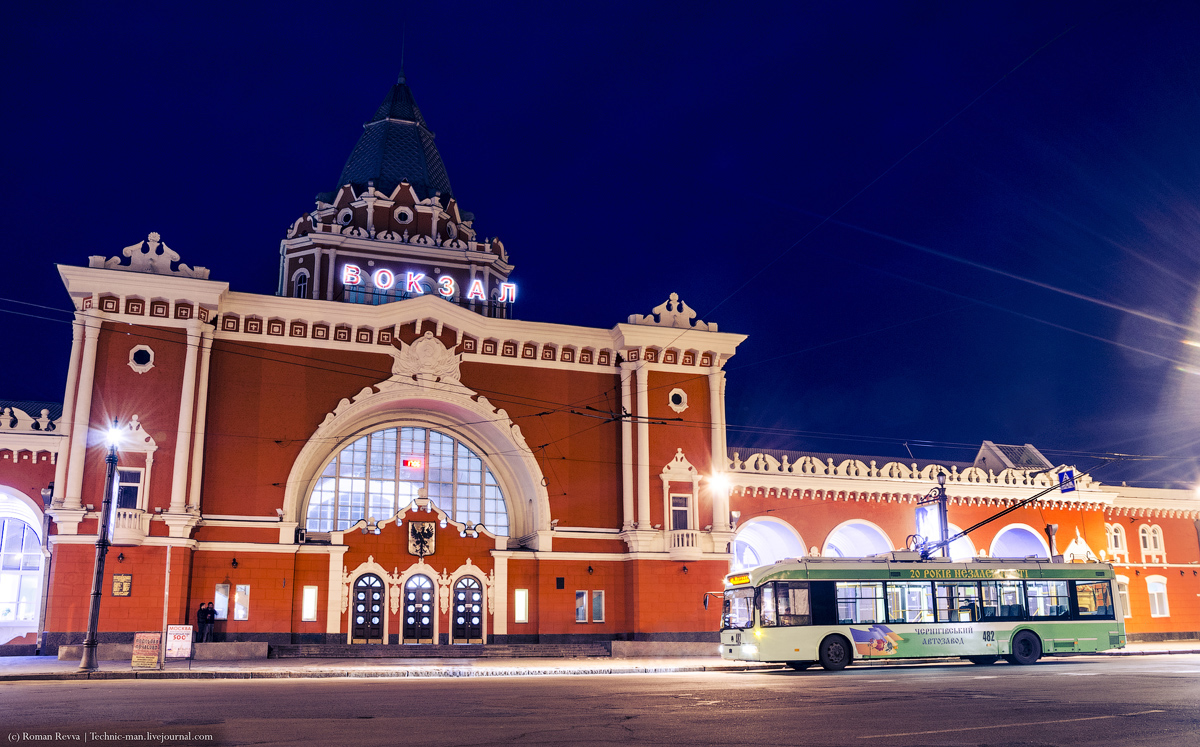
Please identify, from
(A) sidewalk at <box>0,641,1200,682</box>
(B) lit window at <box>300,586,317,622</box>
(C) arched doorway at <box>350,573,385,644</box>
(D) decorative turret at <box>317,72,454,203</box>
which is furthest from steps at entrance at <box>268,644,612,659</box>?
(D) decorative turret at <box>317,72,454,203</box>

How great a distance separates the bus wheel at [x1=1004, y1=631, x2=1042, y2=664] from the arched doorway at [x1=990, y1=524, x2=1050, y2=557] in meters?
17.1

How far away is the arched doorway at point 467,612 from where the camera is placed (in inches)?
1332

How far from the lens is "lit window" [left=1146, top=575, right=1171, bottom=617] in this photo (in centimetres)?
4534

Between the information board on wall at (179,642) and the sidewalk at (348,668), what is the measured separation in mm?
346

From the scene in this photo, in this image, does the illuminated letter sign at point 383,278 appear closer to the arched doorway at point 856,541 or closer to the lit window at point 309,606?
the lit window at point 309,606

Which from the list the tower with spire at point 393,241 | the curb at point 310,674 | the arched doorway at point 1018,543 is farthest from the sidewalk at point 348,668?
the arched doorway at point 1018,543

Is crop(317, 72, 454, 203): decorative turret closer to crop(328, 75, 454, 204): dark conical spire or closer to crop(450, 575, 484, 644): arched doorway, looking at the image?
crop(328, 75, 454, 204): dark conical spire

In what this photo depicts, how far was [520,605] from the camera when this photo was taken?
34875 mm

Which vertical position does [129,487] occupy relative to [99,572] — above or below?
above

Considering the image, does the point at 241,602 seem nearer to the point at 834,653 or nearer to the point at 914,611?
the point at 834,653

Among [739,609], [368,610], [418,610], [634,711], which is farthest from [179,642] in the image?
[634,711]

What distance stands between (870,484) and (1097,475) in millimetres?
19317

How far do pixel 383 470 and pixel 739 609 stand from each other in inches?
592

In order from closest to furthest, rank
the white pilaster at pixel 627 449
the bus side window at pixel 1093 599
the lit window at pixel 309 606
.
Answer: the bus side window at pixel 1093 599, the lit window at pixel 309 606, the white pilaster at pixel 627 449
